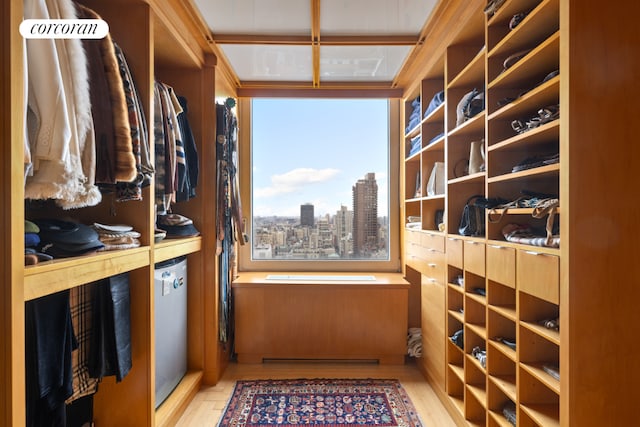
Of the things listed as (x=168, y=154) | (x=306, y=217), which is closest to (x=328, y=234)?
(x=306, y=217)

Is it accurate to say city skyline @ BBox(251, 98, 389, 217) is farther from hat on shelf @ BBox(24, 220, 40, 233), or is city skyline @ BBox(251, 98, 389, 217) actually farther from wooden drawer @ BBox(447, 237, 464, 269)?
hat on shelf @ BBox(24, 220, 40, 233)

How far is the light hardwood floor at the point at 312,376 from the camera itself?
2064mm

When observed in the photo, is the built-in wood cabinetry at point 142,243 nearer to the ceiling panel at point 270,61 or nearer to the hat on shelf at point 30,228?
the hat on shelf at point 30,228

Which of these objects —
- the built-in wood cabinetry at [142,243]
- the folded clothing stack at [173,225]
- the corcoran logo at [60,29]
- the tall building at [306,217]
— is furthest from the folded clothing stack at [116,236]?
the tall building at [306,217]

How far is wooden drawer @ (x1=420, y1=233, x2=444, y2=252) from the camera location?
7.13ft

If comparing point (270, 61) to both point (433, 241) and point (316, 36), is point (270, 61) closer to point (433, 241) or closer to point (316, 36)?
point (316, 36)

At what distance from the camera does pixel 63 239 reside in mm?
1216

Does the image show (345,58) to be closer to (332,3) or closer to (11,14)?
(332,3)

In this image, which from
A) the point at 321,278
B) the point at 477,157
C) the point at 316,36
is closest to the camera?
the point at 477,157

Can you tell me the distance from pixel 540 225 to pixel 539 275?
42 centimetres

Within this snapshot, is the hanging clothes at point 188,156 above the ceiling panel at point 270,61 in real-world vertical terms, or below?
below

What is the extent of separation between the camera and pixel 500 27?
5.30 feet

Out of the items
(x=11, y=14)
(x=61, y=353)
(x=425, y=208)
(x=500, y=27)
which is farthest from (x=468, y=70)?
(x=61, y=353)

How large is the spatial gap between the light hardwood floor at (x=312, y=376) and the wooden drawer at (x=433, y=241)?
96 cm
